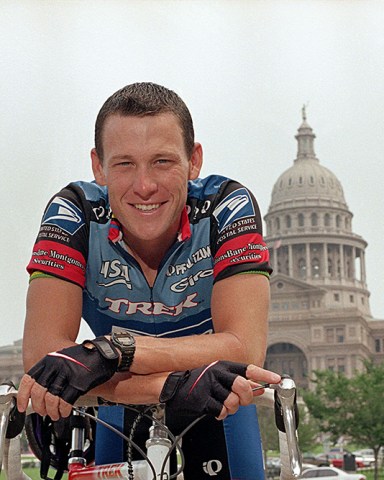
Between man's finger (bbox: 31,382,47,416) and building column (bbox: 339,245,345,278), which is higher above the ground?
building column (bbox: 339,245,345,278)

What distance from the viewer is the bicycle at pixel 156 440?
4.53 ft

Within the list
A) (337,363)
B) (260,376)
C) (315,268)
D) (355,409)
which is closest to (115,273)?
(260,376)

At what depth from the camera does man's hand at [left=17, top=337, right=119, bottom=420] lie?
4.70ft

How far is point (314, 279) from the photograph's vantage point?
88625mm

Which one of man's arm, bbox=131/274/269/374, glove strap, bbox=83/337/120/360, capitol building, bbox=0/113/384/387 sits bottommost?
glove strap, bbox=83/337/120/360

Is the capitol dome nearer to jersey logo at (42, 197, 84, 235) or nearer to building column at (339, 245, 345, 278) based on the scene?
building column at (339, 245, 345, 278)

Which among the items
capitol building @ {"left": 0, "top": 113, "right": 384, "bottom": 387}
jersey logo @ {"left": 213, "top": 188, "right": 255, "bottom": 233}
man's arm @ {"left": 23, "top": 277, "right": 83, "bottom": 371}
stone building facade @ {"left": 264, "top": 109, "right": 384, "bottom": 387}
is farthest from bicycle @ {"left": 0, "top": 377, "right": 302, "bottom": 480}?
capitol building @ {"left": 0, "top": 113, "right": 384, "bottom": 387}

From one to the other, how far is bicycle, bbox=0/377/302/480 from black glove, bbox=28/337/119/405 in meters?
0.04

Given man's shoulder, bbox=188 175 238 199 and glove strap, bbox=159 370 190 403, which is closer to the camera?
glove strap, bbox=159 370 190 403

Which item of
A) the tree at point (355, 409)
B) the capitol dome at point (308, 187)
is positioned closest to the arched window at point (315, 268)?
the capitol dome at point (308, 187)

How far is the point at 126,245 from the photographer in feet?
6.54

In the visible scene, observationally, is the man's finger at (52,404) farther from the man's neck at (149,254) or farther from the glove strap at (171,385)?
the man's neck at (149,254)

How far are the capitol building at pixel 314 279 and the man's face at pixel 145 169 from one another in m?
79.1

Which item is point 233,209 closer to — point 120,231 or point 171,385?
point 120,231
